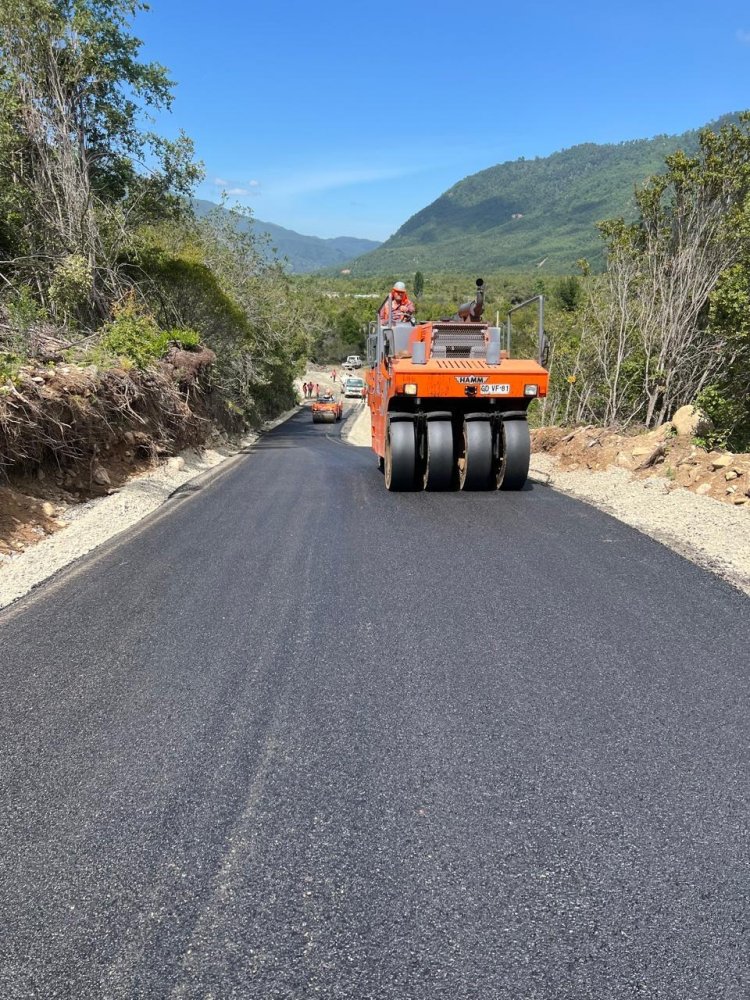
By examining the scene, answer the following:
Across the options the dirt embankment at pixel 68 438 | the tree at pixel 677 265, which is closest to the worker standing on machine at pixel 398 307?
the dirt embankment at pixel 68 438

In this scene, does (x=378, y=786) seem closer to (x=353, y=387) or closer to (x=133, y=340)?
(x=133, y=340)

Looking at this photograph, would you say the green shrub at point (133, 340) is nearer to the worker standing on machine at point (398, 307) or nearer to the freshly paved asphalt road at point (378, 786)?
the worker standing on machine at point (398, 307)

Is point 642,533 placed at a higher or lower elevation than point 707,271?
lower

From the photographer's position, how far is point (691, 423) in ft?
37.8

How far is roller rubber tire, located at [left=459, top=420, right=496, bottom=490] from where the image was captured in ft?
30.3

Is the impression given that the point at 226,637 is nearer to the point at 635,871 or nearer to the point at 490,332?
the point at 635,871


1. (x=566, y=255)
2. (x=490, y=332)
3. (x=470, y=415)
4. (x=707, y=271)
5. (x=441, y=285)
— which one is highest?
(x=566, y=255)

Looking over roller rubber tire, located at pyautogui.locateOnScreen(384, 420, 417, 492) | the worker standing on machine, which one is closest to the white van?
the worker standing on machine

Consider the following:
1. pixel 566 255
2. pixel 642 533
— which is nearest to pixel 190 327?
pixel 642 533

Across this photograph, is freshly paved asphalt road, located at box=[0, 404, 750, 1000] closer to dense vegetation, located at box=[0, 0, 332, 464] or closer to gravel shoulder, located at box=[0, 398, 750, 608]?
gravel shoulder, located at box=[0, 398, 750, 608]

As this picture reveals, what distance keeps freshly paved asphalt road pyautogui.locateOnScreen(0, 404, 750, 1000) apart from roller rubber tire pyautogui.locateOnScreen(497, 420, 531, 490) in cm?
374

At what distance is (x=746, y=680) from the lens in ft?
12.5

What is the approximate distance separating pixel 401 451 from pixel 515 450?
5.31ft

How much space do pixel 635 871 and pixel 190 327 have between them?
2129 centimetres
